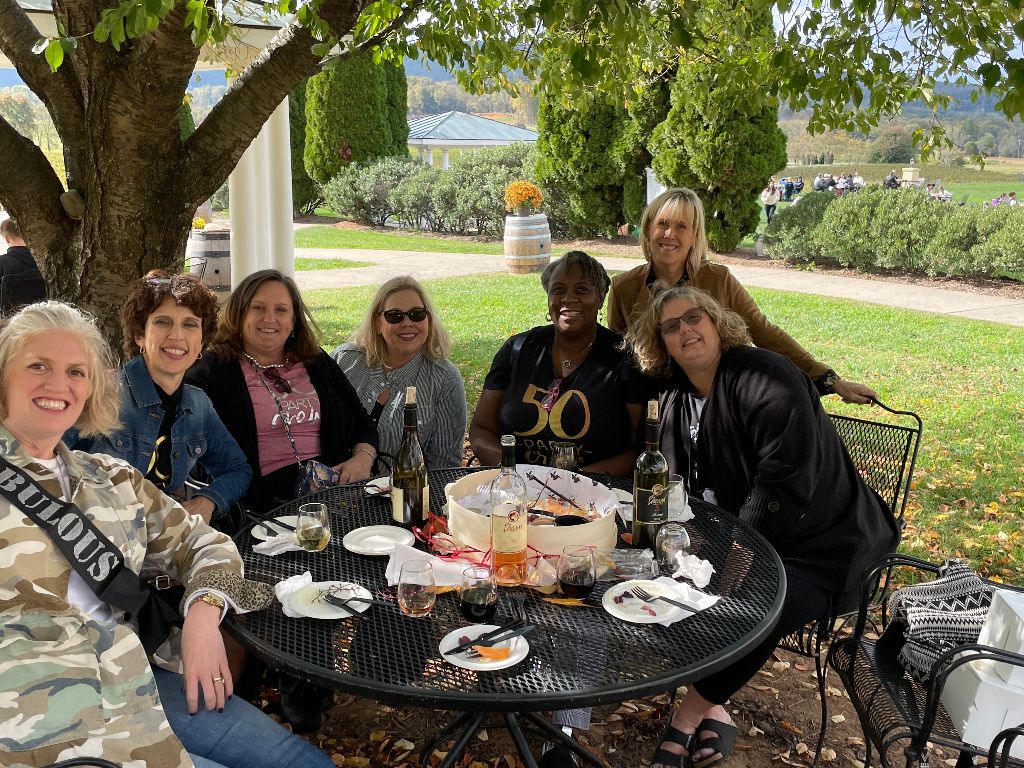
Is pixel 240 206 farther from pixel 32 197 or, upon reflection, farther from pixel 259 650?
pixel 259 650

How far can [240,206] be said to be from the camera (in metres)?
7.80

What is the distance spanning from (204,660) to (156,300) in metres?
1.64

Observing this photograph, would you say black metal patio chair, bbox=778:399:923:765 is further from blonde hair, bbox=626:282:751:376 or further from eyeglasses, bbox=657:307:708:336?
eyeglasses, bbox=657:307:708:336

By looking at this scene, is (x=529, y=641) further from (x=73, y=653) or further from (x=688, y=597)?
(x=73, y=653)

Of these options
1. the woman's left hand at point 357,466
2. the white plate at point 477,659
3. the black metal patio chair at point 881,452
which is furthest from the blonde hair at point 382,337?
the white plate at point 477,659

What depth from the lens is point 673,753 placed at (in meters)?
2.87

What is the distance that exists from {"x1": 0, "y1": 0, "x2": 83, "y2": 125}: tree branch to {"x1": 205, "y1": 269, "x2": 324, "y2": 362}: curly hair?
1.24 metres

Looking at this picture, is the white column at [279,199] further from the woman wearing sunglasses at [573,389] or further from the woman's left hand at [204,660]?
the woman's left hand at [204,660]

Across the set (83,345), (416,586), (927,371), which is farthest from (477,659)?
(927,371)

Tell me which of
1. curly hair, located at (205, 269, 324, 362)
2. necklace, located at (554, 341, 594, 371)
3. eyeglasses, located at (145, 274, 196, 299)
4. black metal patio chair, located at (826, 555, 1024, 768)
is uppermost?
eyeglasses, located at (145, 274, 196, 299)

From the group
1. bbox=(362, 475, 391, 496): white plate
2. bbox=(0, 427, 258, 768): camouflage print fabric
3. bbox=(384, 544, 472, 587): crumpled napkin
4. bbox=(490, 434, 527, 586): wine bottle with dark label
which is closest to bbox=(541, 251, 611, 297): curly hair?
bbox=(362, 475, 391, 496): white plate

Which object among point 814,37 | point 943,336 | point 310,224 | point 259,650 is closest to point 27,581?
point 259,650

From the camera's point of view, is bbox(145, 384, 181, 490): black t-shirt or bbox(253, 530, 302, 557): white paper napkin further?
bbox(145, 384, 181, 490): black t-shirt

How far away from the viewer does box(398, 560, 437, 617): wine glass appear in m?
2.17
